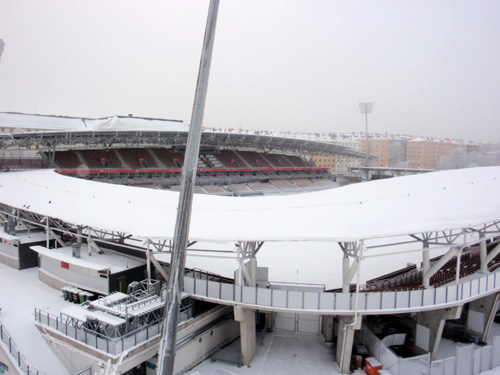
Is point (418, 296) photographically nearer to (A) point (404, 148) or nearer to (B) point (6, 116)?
(B) point (6, 116)

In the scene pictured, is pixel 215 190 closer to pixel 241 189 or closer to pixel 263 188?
pixel 241 189

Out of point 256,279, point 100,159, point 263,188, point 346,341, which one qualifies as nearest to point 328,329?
point 346,341

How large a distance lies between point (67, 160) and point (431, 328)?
1188 inches

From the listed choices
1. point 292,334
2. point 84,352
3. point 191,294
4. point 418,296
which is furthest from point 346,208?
point 84,352

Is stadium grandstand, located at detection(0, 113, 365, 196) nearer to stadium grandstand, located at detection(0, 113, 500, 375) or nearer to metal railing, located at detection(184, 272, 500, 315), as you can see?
stadium grandstand, located at detection(0, 113, 500, 375)

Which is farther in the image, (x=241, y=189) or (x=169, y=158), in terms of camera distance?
(x=169, y=158)

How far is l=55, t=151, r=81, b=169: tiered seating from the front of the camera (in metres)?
31.1

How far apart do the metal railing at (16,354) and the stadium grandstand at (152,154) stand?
19.7 metres

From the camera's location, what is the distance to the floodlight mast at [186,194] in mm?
5438

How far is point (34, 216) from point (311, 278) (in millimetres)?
13639

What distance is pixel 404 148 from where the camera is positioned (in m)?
85.4

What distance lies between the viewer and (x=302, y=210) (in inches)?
482

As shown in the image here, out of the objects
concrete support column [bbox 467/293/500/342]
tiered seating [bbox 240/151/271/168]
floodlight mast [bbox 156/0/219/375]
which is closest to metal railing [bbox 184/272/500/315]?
concrete support column [bbox 467/293/500/342]

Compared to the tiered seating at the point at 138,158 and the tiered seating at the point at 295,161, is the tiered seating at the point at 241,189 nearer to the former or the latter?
the tiered seating at the point at 138,158
